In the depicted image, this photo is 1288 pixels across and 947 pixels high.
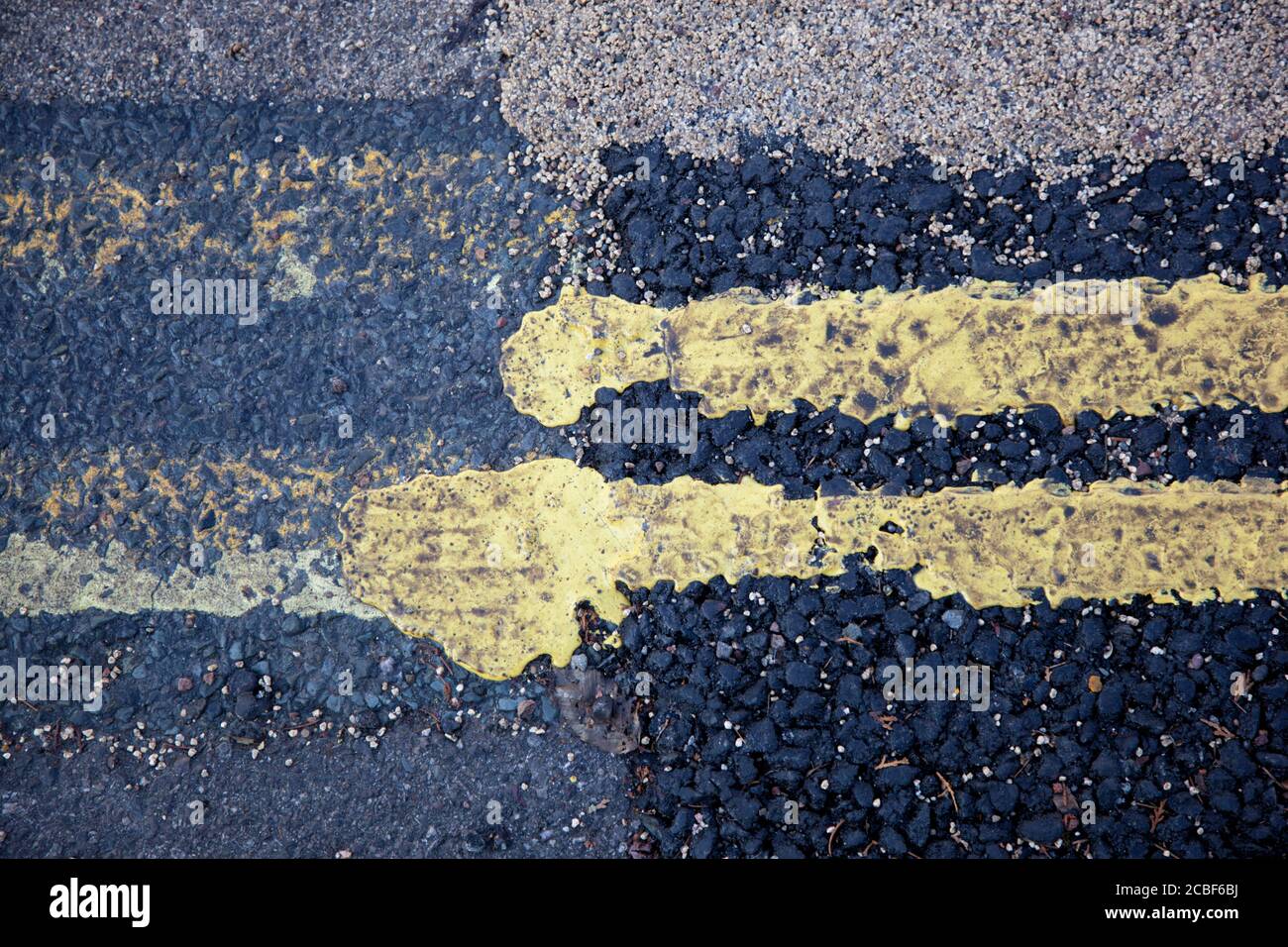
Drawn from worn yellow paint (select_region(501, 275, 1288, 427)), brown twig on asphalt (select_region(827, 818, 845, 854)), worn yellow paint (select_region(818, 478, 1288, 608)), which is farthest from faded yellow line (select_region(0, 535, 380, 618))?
worn yellow paint (select_region(818, 478, 1288, 608))

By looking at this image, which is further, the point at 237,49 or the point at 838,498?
the point at 237,49

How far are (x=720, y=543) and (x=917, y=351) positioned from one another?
91 centimetres

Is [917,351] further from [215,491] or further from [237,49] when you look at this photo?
[237,49]

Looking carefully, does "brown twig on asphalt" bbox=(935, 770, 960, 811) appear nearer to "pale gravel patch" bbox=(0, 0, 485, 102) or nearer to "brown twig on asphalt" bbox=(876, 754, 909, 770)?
"brown twig on asphalt" bbox=(876, 754, 909, 770)

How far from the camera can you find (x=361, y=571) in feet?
9.88

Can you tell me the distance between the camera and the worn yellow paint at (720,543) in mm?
2779

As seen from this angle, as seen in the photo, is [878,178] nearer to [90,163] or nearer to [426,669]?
[426,669]

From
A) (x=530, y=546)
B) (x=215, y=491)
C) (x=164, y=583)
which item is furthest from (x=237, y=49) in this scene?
(x=530, y=546)

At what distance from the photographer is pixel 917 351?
2959 millimetres

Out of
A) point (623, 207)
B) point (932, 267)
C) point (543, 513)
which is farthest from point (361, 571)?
point (932, 267)

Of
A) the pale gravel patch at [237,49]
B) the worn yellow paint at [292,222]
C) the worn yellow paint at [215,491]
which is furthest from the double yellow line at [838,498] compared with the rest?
the pale gravel patch at [237,49]

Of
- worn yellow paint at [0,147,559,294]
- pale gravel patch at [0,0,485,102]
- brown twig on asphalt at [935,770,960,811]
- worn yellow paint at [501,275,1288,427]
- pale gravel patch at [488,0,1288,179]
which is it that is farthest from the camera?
pale gravel patch at [0,0,485,102]

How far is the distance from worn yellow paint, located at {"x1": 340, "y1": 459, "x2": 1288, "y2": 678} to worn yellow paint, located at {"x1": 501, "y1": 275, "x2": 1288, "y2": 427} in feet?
0.98

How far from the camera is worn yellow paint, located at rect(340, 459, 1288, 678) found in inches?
109
